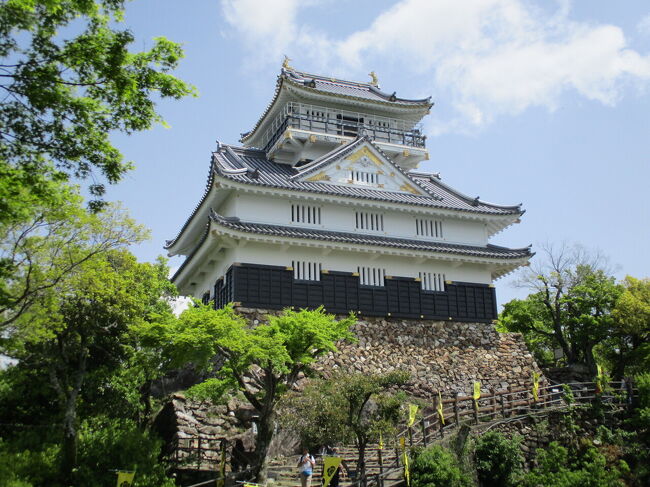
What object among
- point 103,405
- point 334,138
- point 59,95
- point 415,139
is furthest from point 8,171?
point 415,139

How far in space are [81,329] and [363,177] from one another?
48.7ft

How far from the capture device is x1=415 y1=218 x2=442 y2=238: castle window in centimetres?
3253

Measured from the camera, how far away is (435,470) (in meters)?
20.6

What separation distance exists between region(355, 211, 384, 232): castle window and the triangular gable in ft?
5.41

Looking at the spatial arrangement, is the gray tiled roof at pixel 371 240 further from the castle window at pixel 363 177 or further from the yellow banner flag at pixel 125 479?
the yellow banner flag at pixel 125 479

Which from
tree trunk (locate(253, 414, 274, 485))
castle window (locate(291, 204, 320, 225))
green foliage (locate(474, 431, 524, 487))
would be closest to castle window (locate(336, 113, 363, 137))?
castle window (locate(291, 204, 320, 225))

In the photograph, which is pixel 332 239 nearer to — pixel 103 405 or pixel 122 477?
pixel 103 405

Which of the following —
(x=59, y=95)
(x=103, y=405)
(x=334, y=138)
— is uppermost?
(x=334, y=138)

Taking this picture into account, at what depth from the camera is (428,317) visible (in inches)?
1201

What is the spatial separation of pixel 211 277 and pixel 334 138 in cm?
930

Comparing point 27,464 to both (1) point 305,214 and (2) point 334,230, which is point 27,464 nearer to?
(1) point 305,214

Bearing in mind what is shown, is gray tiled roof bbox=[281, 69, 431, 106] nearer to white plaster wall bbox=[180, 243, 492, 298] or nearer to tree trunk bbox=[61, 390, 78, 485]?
white plaster wall bbox=[180, 243, 492, 298]

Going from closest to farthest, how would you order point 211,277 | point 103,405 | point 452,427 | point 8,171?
point 8,171, point 452,427, point 103,405, point 211,277

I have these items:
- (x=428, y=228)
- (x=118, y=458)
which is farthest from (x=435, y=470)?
(x=428, y=228)
